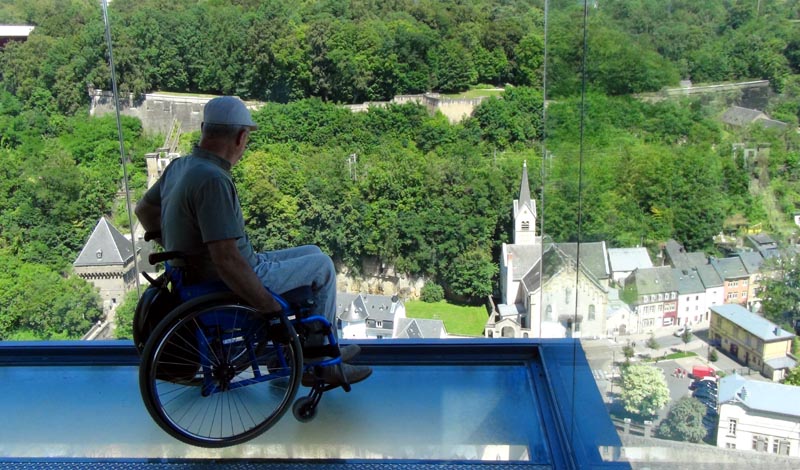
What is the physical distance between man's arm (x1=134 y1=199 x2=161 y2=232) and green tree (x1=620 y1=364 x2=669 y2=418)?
3.30ft

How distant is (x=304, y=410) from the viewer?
1761 mm

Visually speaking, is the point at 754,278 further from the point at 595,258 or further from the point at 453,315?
the point at 453,315

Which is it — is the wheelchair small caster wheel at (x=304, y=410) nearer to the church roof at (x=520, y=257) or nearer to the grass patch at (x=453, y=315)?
the grass patch at (x=453, y=315)

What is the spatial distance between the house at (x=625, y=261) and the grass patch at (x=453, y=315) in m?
20.4

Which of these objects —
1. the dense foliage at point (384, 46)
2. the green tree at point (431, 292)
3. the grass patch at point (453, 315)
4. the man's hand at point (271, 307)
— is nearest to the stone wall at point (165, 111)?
the dense foliage at point (384, 46)

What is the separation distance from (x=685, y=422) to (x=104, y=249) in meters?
14.8

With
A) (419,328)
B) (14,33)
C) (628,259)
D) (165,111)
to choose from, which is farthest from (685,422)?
(165,111)

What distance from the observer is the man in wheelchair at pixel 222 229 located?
1418mm

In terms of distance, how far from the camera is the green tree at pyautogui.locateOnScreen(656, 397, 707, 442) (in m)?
0.88

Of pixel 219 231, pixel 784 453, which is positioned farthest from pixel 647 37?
pixel 219 231

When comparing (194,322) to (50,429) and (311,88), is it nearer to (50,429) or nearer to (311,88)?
(50,429)

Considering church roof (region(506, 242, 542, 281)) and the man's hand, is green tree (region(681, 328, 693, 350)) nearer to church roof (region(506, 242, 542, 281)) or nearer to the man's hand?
the man's hand

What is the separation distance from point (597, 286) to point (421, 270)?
23090mm

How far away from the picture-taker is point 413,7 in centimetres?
2994
